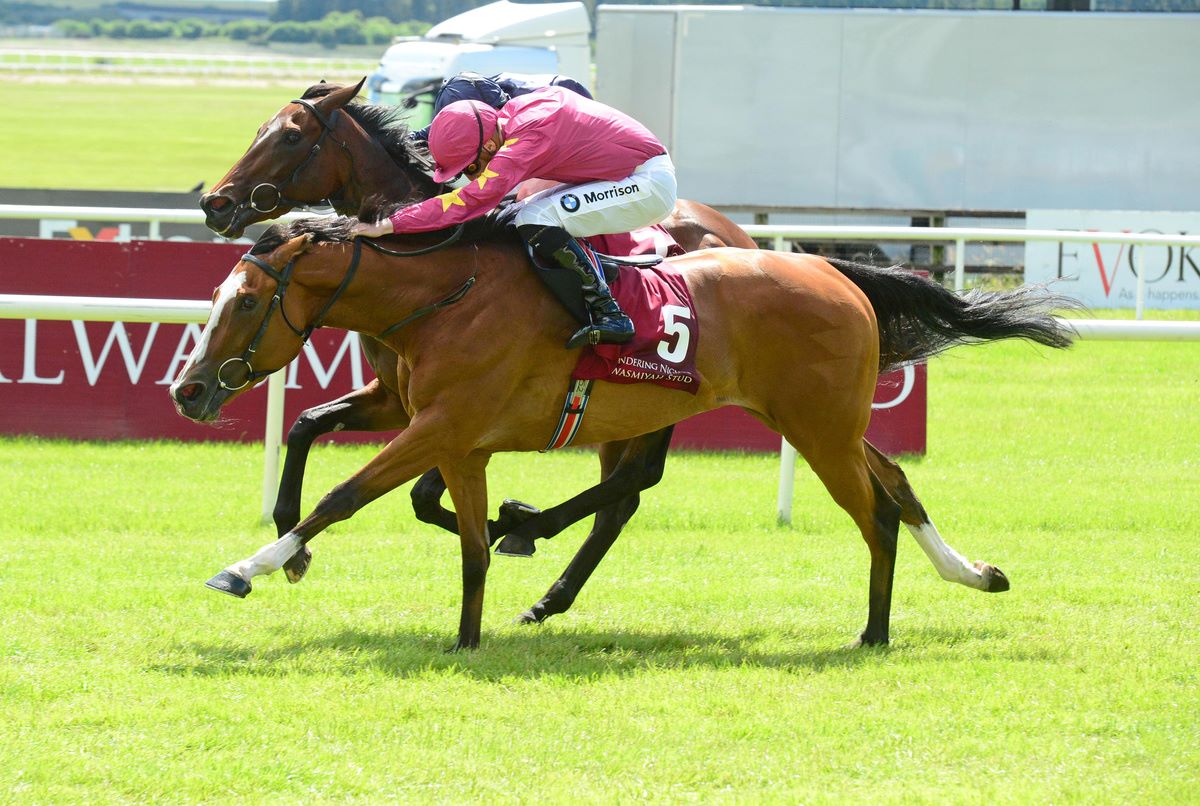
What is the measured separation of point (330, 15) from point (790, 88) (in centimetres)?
9107

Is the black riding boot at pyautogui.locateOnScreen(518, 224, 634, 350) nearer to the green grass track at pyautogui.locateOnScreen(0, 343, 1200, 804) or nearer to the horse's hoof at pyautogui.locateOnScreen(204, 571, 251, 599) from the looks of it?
the green grass track at pyautogui.locateOnScreen(0, 343, 1200, 804)

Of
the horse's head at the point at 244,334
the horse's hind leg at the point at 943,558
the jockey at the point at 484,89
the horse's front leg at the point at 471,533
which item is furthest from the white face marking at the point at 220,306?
the horse's hind leg at the point at 943,558

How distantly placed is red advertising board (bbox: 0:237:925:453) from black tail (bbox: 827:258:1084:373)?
115 inches

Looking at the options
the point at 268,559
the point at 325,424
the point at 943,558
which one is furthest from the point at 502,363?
the point at 943,558

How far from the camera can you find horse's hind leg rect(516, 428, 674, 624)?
5746 millimetres

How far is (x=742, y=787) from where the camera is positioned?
386 cm

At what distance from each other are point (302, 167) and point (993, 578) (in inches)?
124

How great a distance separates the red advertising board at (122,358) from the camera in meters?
9.06

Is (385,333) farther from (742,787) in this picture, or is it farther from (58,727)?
(742,787)

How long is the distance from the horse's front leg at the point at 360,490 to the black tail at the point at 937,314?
1.94 m

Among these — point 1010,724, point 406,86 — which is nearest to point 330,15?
point 406,86

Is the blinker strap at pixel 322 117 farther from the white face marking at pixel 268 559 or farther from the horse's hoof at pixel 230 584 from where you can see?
the horse's hoof at pixel 230 584

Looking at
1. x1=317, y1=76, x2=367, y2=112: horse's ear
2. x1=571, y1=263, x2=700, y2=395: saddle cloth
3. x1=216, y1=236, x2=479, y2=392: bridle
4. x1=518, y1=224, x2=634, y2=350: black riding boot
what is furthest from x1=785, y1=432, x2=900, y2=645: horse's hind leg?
x1=317, y1=76, x2=367, y2=112: horse's ear

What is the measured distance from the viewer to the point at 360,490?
503cm
